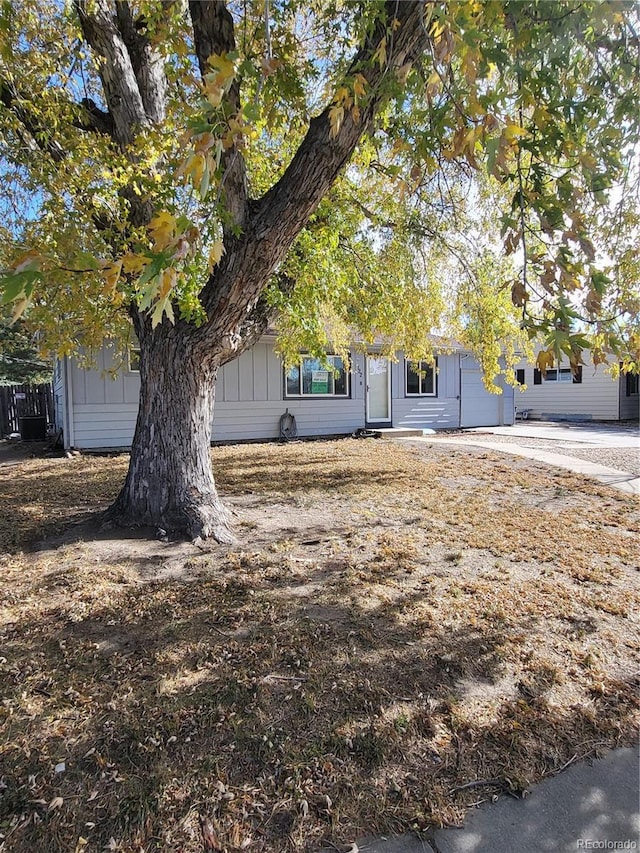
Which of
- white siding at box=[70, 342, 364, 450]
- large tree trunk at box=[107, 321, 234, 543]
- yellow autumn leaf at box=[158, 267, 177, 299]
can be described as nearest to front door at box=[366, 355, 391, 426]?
white siding at box=[70, 342, 364, 450]

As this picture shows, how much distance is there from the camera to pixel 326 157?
10.0ft

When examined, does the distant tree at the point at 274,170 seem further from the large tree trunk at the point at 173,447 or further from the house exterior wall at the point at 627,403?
the house exterior wall at the point at 627,403

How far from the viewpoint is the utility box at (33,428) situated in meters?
13.5

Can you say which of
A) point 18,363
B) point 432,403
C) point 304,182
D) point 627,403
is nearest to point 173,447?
point 304,182

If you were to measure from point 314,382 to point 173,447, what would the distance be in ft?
30.2

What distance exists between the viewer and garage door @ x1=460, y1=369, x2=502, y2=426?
53.0 ft

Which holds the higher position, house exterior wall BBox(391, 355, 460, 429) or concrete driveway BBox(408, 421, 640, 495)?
house exterior wall BBox(391, 355, 460, 429)

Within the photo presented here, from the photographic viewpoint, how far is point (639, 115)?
2.55 meters

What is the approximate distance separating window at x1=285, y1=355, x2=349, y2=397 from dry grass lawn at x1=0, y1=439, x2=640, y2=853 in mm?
8599

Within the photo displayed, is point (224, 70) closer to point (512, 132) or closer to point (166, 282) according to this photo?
point (166, 282)

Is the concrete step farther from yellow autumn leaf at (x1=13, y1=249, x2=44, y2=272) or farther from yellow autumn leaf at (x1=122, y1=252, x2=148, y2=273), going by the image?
yellow autumn leaf at (x1=13, y1=249, x2=44, y2=272)

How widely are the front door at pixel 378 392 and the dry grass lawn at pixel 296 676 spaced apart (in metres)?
9.80

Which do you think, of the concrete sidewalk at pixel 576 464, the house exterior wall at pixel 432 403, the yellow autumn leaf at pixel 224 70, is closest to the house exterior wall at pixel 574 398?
the house exterior wall at pixel 432 403

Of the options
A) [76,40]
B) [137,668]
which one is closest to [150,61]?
[76,40]
